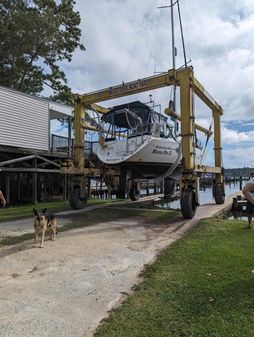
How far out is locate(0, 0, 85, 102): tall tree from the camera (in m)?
29.6

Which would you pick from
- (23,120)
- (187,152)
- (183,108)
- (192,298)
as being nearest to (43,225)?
(192,298)

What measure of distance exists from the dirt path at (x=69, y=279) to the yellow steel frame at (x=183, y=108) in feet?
11.6

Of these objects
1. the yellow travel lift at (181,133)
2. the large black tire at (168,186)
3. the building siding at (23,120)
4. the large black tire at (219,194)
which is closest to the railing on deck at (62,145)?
the building siding at (23,120)

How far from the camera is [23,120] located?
66.5ft

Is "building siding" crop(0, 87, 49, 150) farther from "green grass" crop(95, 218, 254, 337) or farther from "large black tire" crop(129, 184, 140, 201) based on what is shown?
"green grass" crop(95, 218, 254, 337)

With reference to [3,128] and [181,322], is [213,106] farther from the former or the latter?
[181,322]

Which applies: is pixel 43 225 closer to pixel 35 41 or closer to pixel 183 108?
pixel 183 108

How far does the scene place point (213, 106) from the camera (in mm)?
17438

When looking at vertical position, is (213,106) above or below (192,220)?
above

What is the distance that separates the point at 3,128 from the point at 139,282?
50.2 feet

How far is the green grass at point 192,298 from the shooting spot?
392 cm

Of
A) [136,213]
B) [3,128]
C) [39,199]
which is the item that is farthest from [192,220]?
[39,199]

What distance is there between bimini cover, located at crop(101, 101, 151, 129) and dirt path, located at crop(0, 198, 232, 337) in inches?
263

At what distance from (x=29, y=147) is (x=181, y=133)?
10721 millimetres
